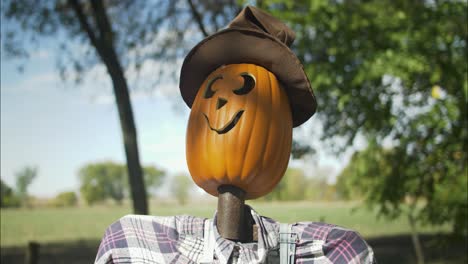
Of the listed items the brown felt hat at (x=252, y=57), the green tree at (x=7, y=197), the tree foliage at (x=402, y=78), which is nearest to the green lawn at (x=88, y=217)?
the green tree at (x=7, y=197)

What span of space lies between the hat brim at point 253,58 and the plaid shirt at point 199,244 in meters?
0.51

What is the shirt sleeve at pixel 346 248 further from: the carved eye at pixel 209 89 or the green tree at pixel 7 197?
the green tree at pixel 7 197

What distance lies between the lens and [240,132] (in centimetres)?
190

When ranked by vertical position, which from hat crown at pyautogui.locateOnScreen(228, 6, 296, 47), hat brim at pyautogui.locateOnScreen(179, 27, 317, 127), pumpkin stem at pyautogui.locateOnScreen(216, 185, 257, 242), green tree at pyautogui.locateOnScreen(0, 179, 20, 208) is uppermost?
hat crown at pyautogui.locateOnScreen(228, 6, 296, 47)

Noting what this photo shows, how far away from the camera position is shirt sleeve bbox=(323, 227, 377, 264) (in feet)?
6.43

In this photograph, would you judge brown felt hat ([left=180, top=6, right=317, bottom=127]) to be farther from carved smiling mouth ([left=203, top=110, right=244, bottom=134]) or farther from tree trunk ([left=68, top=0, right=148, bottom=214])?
tree trunk ([left=68, top=0, right=148, bottom=214])

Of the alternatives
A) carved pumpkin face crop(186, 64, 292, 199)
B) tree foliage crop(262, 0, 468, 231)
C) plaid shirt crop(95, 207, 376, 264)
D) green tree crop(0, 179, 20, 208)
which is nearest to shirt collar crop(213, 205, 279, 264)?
plaid shirt crop(95, 207, 376, 264)

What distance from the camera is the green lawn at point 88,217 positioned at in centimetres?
582

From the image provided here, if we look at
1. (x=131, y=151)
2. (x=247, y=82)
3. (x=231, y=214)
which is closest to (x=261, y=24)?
(x=247, y=82)

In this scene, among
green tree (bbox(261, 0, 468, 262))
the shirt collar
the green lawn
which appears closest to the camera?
the shirt collar

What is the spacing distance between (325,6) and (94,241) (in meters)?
4.48

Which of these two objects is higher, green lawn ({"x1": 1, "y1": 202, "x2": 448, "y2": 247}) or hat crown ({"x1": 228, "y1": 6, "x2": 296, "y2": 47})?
hat crown ({"x1": 228, "y1": 6, "x2": 296, "y2": 47})

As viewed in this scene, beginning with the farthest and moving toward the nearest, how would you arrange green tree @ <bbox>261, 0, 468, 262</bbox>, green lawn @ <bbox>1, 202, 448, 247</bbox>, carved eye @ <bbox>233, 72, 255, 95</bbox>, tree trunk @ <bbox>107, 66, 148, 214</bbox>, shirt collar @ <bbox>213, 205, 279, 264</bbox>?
tree trunk @ <bbox>107, 66, 148, 214</bbox>
green lawn @ <bbox>1, 202, 448, 247</bbox>
green tree @ <bbox>261, 0, 468, 262</bbox>
carved eye @ <bbox>233, 72, 255, 95</bbox>
shirt collar @ <bbox>213, 205, 279, 264</bbox>

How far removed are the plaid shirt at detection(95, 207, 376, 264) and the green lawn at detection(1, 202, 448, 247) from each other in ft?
10.8
